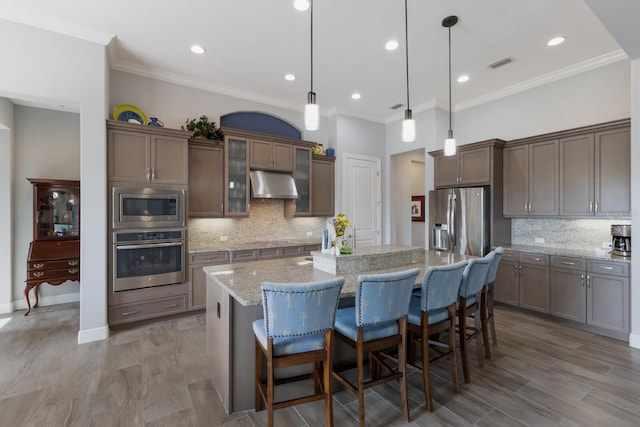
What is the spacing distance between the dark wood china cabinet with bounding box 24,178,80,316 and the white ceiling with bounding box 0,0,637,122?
189 cm

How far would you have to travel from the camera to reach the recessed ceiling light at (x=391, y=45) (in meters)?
3.34

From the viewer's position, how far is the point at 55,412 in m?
2.06

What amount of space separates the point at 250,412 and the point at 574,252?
13.6 feet

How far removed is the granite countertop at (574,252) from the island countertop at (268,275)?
5.34ft

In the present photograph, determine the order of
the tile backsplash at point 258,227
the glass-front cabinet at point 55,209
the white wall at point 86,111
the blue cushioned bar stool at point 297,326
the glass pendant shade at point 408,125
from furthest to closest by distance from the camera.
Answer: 1. the tile backsplash at point 258,227
2. the glass-front cabinet at point 55,209
3. the white wall at point 86,111
4. the glass pendant shade at point 408,125
5. the blue cushioned bar stool at point 297,326

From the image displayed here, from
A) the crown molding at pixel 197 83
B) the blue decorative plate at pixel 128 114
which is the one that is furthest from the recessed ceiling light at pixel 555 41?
the blue decorative plate at pixel 128 114

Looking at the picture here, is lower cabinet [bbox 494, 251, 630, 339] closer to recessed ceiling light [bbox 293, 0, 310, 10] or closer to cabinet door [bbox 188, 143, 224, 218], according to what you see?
recessed ceiling light [bbox 293, 0, 310, 10]

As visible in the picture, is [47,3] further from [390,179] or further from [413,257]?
[390,179]

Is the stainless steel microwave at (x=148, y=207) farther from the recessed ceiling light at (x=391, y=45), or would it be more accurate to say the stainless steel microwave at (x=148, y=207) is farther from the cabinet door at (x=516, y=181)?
the cabinet door at (x=516, y=181)

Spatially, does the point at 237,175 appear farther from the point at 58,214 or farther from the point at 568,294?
the point at 568,294

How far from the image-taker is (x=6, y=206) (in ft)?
12.8

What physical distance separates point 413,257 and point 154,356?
2737mm

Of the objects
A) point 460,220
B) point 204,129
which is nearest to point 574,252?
point 460,220

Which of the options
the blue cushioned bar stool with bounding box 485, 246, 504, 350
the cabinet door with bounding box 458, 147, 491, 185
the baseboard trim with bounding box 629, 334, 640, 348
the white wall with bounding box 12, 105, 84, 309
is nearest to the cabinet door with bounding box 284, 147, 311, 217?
the cabinet door with bounding box 458, 147, 491, 185
